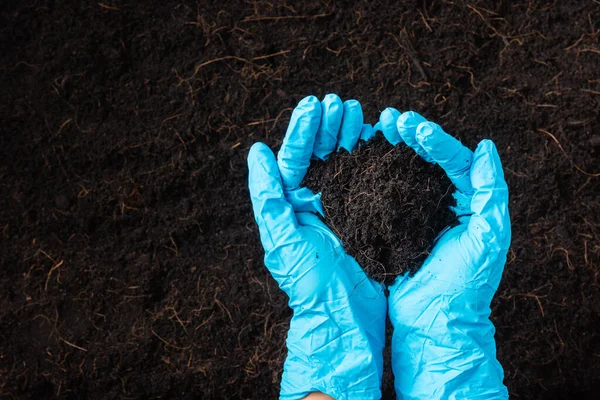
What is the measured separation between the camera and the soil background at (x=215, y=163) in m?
2.05

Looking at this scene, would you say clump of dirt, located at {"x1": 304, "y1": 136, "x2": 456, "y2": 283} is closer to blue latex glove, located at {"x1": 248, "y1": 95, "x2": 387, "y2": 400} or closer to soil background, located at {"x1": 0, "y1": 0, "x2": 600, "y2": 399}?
blue latex glove, located at {"x1": 248, "y1": 95, "x2": 387, "y2": 400}

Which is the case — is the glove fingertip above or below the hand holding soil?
above

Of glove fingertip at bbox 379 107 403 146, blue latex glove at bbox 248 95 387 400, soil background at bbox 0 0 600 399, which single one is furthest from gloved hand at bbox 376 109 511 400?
soil background at bbox 0 0 600 399

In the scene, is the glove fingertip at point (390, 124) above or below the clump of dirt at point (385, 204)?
above

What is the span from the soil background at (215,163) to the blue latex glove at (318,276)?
34 centimetres

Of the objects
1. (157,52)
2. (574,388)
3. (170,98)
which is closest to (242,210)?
(170,98)

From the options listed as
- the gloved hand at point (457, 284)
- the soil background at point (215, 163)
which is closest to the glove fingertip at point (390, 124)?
the gloved hand at point (457, 284)

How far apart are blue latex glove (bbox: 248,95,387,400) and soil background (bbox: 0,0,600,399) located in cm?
34

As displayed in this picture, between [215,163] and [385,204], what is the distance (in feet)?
2.56

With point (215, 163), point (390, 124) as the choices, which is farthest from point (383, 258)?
point (215, 163)

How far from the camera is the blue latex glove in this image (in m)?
1.69

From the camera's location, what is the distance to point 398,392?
5.69 feet

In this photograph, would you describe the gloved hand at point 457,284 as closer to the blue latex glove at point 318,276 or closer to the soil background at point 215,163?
the blue latex glove at point 318,276

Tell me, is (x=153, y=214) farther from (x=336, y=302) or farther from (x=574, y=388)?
(x=574, y=388)
